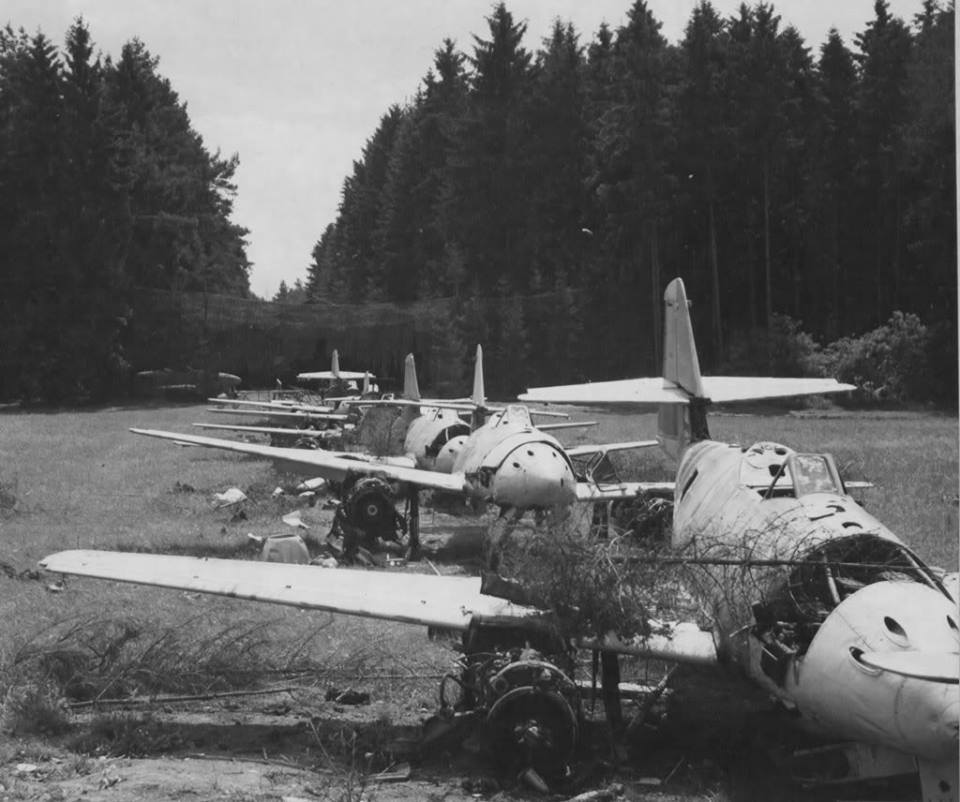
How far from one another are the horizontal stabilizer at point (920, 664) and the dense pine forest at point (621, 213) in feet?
104

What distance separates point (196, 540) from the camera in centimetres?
1346

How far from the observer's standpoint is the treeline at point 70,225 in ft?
137

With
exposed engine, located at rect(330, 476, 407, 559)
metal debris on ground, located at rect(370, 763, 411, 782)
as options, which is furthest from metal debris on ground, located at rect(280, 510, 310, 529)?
metal debris on ground, located at rect(370, 763, 411, 782)

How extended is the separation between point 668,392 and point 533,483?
182cm

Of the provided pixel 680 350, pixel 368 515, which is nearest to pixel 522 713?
pixel 680 350

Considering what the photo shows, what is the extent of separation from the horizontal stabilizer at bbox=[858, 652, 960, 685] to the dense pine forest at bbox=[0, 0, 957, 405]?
3158cm

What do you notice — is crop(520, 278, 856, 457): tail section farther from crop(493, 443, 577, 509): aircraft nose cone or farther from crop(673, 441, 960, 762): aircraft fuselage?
crop(673, 441, 960, 762): aircraft fuselage

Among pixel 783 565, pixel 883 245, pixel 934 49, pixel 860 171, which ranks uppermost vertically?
pixel 934 49

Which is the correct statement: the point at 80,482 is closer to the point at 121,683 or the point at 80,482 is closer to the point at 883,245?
the point at 121,683

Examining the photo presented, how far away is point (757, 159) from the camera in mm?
39250

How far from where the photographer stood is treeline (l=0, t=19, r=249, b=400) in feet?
137

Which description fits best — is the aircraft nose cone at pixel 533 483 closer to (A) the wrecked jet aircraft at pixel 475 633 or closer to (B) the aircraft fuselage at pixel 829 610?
(A) the wrecked jet aircraft at pixel 475 633

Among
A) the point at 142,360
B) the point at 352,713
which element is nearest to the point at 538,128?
the point at 142,360

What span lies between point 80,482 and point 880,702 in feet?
54.2
